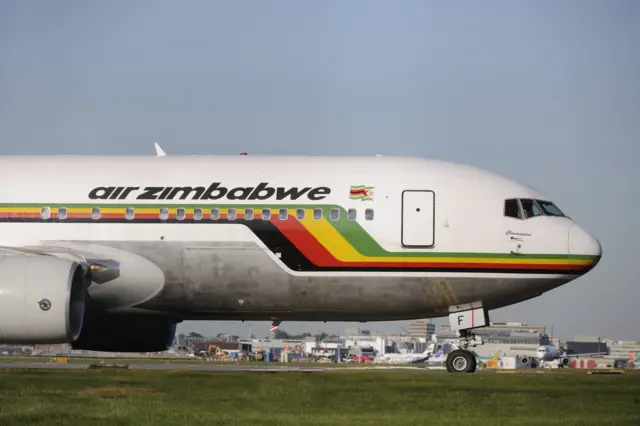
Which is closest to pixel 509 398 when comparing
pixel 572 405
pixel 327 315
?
pixel 572 405

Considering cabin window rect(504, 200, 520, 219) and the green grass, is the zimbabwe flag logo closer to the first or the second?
cabin window rect(504, 200, 520, 219)

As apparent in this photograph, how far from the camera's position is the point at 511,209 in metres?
27.7

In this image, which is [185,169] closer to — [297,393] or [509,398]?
[297,393]

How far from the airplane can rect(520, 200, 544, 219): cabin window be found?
2.1 inches

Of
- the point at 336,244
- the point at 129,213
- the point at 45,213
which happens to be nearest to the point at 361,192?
the point at 336,244

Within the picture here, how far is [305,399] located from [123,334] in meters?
12.5

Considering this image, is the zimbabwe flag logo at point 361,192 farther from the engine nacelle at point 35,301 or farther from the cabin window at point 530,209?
the engine nacelle at point 35,301

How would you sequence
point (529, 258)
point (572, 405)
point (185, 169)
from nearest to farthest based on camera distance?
point (572, 405) → point (529, 258) → point (185, 169)

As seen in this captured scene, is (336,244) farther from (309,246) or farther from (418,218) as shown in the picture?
(418,218)

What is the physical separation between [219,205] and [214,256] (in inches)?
53.1

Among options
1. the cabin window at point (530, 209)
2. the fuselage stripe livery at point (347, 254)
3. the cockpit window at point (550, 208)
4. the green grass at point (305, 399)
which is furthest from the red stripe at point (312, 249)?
the green grass at point (305, 399)

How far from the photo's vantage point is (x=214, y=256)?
27.9 metres

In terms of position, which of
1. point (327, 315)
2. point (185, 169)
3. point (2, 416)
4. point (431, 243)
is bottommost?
point (2, 416)

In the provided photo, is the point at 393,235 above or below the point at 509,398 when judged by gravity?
above
